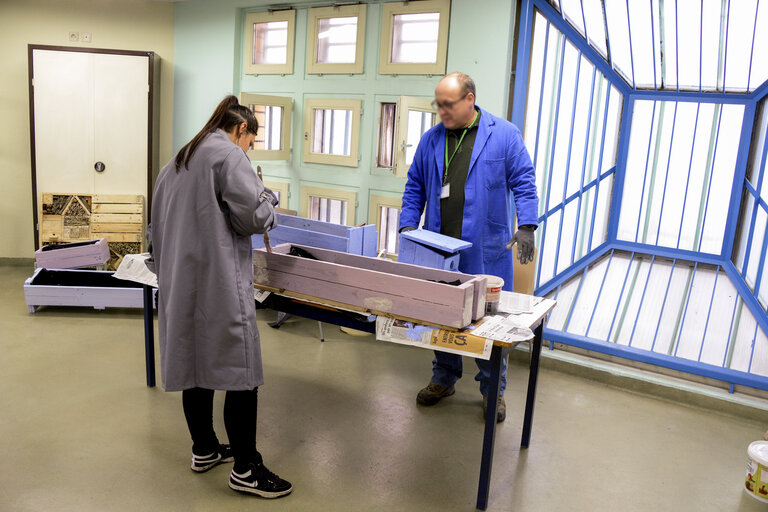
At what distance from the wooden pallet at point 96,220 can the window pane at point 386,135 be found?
8.31 feet

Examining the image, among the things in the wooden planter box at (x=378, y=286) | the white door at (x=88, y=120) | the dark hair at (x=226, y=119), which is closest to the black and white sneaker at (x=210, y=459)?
the wooden planter box at (x=378, y=286)

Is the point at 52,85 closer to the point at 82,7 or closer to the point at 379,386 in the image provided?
the point at 82,7

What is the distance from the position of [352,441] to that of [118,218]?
3845 millimetres

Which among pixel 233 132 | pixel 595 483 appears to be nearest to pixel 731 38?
pixel 595 483

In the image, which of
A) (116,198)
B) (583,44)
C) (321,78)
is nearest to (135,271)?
(321,78)

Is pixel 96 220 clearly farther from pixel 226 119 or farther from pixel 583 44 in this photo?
pixel 583 44

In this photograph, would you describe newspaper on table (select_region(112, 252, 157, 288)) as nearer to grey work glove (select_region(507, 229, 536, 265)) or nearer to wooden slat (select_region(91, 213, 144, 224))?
grey work glove (select_region(507, 229, 536, 265))

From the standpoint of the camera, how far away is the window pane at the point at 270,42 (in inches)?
213

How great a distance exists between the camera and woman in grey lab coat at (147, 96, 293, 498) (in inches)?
90.6

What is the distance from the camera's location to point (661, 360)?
3.97 metres

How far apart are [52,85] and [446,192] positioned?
4.24 metres

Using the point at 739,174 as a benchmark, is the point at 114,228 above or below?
below

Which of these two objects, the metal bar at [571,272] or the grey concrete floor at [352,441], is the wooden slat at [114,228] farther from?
the metal bar at [571,272]

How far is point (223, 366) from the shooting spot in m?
2.39
